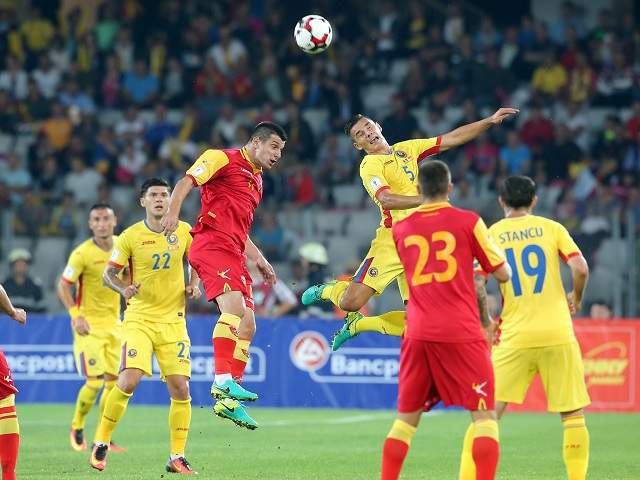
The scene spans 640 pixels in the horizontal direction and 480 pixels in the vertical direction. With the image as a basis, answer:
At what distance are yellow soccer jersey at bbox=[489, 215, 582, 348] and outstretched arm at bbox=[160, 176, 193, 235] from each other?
2444 mm

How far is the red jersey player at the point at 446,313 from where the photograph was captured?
841 centimetres

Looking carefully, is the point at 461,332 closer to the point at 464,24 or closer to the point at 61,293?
the point at 61,293

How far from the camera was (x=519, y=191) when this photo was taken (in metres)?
9.62

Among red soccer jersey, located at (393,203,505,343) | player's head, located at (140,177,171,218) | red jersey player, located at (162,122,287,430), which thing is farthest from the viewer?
player's head, located at (140,177,171,218)

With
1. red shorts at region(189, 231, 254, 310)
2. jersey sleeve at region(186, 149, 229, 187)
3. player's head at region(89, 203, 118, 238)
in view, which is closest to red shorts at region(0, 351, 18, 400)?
red shorts at region(189, 231, 254, 310)

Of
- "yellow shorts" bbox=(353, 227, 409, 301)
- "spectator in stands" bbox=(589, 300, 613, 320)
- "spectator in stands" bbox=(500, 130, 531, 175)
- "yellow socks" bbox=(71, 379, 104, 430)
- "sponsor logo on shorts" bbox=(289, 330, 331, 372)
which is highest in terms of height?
"spectator in stands" bbox=(500, 130, 531, 175)

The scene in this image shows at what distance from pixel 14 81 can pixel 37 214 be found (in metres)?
6.31

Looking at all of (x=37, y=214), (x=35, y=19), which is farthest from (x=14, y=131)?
(x=37, y=214)

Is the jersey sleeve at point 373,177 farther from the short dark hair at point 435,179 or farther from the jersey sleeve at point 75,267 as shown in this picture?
the jersey sleeve at point 75,267

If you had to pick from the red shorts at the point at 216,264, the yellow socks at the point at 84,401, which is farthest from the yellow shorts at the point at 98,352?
the red shorts at the point at 216,264

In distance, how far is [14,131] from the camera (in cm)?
2531

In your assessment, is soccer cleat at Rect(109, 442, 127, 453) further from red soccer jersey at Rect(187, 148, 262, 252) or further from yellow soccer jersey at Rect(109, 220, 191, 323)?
red soccer jersey at Rect(187, 148, 262, 252)

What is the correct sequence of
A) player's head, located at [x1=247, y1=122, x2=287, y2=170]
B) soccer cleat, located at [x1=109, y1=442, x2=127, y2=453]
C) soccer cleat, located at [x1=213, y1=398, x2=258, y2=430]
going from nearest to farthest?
soccer cleat, located at [x1=213, y1=398, x2=258, y2=430] < player's head, located at [x1=247, y1=122, x2=287, y2=170] < soccer cleat, located at [x1=109, y1=442, x2=127, y2=453]

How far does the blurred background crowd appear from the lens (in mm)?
20953
